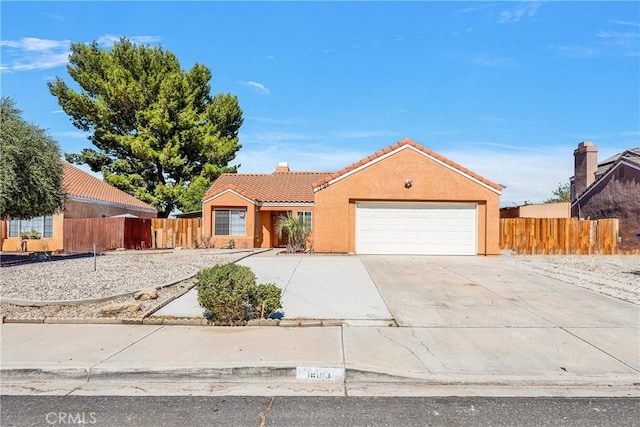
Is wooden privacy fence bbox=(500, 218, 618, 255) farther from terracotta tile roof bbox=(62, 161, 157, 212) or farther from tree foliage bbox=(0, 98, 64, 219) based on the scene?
terracotta tile roof bbox=(62, 161, 157, 212)

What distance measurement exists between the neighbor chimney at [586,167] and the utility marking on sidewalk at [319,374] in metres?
28.8

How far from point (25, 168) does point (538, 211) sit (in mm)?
30050

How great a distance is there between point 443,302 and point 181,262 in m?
10.2

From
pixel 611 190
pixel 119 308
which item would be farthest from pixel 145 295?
pixel 611 190

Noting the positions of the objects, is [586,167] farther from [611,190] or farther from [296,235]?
A: [296,235]

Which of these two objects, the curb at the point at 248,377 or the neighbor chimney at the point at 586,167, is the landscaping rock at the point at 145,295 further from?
the neighbor chimney at the point at 586,167

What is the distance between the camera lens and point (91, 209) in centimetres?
2705

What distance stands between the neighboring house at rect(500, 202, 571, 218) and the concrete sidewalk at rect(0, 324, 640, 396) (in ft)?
82.0

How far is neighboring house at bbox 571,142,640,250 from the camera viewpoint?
2434cm

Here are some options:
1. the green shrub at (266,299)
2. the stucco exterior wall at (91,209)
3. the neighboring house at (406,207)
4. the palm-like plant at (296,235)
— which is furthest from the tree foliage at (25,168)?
the green shrub at (266,299)

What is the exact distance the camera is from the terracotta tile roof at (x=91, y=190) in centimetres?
2619

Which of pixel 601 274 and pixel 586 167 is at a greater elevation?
pixel 586 167

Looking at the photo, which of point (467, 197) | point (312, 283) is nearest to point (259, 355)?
point (312, 283)

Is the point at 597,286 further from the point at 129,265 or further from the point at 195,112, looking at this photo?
the point at 195,112
